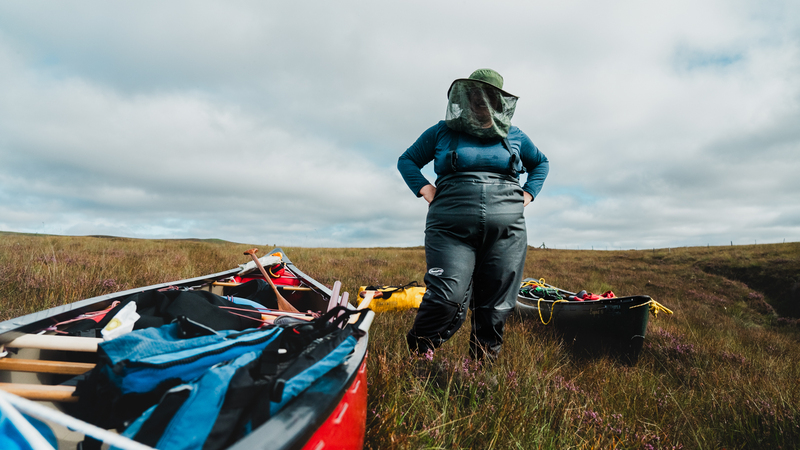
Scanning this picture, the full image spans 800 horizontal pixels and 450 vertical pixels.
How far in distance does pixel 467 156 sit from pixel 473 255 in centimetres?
76

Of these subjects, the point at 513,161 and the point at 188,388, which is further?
the point at 513,161

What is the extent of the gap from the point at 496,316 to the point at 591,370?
6.00 ft

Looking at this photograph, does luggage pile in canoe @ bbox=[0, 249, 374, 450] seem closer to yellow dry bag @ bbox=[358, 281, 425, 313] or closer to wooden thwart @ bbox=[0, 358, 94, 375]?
wooden thwart @ bbox=[0, 358, 94, 375]

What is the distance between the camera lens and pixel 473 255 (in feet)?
8.39

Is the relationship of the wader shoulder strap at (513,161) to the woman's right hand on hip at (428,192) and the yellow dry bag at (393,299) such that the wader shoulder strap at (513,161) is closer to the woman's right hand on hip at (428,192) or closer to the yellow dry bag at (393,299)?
Answer: the woman's right hand on hip at (428,192)

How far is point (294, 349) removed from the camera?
1.28 meters

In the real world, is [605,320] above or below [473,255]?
below

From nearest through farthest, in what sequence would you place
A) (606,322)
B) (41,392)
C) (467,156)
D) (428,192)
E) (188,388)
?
(188,388) < (41,392) < (467,156) < (428,192) < (606,322)

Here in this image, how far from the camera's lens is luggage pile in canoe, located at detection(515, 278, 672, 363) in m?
3.70

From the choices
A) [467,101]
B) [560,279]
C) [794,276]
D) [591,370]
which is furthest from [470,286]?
[794,276]

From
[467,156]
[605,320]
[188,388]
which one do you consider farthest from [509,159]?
[605,320]

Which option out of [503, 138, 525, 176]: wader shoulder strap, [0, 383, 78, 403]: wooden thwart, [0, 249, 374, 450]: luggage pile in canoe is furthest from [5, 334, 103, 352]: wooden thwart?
[503, 138, 525, 176]: wader shoulder strap

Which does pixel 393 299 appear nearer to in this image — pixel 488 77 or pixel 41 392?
pixel 488 77

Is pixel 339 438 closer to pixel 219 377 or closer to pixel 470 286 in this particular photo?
pixel 219 377
